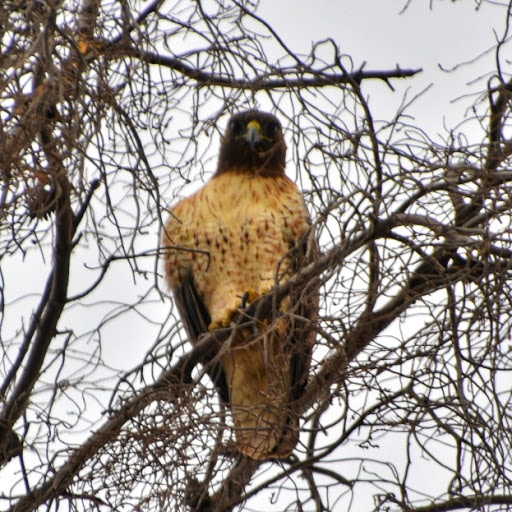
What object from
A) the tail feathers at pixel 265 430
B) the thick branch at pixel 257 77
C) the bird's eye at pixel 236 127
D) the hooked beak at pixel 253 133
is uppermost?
the bird's eye at pixel 236 127

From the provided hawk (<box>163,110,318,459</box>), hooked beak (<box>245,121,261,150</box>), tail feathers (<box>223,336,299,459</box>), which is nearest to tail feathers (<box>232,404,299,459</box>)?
tail feathers (<box>223,336,299,459</box>)

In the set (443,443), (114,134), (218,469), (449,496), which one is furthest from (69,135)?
(449,496)

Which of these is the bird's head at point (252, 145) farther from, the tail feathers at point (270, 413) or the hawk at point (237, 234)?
the tail feathers at point (270, 413)

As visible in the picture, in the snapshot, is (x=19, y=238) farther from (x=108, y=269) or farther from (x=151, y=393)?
(x=151, y=393)

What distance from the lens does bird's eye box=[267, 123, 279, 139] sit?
245 inches

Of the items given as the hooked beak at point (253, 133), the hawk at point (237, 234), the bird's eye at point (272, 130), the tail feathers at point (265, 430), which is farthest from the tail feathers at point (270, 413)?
the bird's eye at point (272, 130)

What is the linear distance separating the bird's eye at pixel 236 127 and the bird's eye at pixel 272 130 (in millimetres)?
159

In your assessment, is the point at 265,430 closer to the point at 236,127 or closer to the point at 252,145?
the point at 252,145

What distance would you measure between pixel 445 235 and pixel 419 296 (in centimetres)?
23

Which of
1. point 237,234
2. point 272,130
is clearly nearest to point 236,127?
point 272,130

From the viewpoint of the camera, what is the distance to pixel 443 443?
4.10 meters

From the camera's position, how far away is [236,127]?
6.28 metres

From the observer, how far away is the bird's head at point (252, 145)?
6129 mm

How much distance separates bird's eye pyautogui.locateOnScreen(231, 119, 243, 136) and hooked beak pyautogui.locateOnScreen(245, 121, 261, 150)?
133 millimetres
